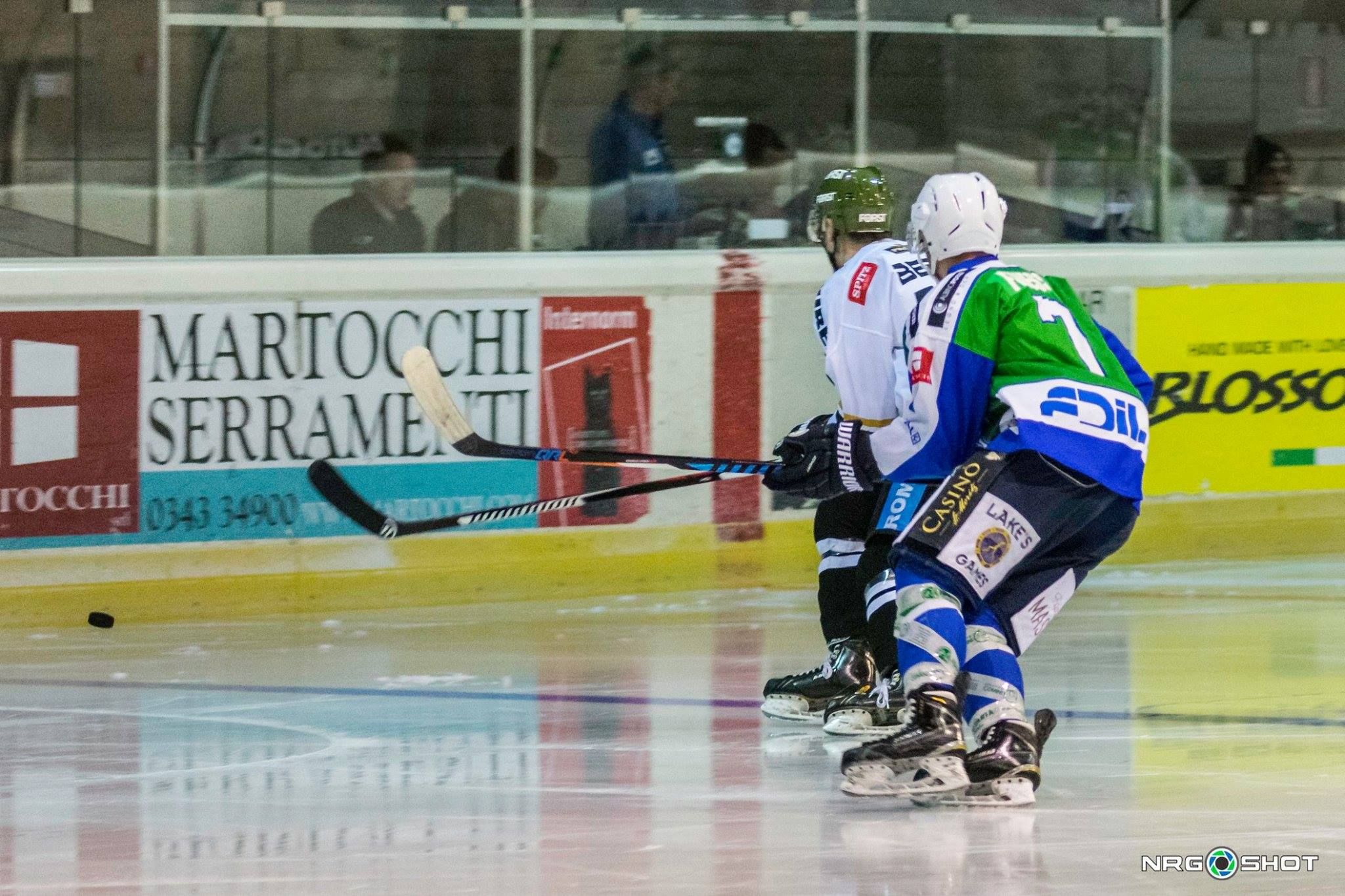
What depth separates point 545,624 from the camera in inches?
278

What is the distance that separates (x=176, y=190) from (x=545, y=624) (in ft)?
6.19

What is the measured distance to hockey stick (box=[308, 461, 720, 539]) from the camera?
571 cm

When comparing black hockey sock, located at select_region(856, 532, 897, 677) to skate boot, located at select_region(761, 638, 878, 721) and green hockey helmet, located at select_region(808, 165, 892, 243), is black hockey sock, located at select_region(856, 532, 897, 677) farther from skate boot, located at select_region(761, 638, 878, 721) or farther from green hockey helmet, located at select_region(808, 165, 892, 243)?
green hockey helmet, located at select_region(808, 165, 892, 243)

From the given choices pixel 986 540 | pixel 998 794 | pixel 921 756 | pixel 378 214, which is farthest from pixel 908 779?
pixel 378 214

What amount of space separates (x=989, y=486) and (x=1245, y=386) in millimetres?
4362

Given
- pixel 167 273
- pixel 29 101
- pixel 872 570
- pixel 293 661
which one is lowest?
pixel 293 661

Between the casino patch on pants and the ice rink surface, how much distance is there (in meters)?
0.47

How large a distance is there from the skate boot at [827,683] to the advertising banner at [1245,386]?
10.00ft

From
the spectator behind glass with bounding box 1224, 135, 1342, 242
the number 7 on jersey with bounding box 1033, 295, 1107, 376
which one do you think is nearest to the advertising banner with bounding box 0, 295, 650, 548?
the spectator behind glass with bounding box 1224, 135, 1342, 242

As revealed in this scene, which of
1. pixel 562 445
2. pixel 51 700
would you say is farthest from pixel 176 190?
pixel 51 700

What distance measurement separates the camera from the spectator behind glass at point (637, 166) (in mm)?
7965

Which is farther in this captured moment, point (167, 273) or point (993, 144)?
point (993, 144)

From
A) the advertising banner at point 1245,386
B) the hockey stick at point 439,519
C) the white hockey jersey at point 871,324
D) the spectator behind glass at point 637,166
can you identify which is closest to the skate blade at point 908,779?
the white hockey jersey at point 871,324

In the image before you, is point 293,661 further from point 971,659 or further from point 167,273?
point 971,659
